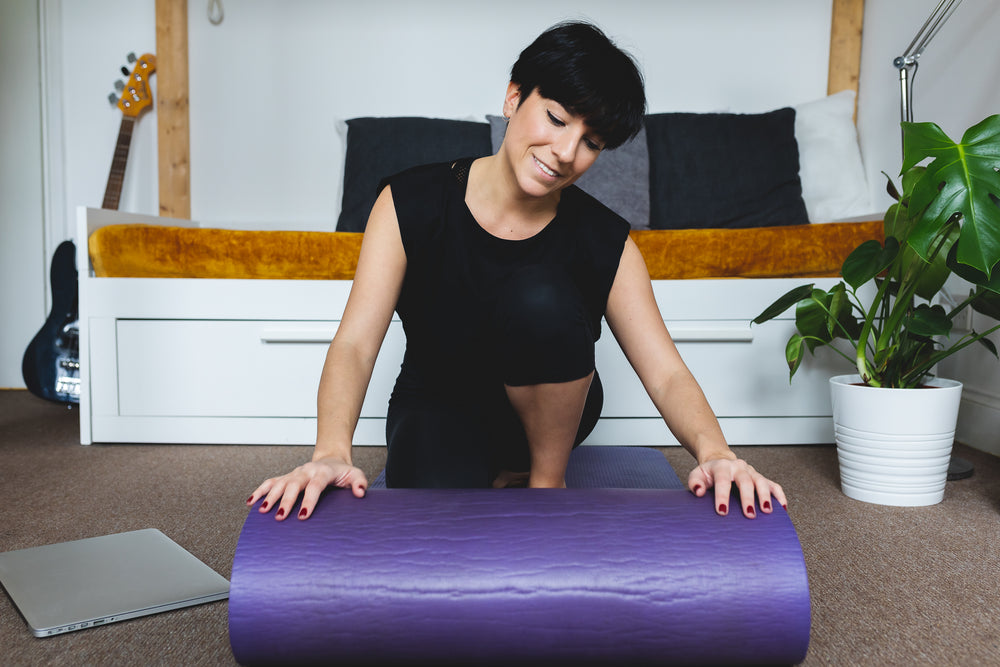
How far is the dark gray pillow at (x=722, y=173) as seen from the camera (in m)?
2.44

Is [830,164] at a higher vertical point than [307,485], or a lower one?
higher

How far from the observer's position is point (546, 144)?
0.99 metres

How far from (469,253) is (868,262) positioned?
84 centimetres

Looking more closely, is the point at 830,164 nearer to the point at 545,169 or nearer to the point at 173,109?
the point at 545,169

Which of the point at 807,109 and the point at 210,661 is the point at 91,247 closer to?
the point at 210,661

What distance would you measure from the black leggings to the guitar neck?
1.95 meters

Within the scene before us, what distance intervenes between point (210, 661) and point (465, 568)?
376 millimetres

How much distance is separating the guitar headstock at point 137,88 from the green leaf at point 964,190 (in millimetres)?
2499

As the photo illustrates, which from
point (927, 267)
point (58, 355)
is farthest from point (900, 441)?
point (58, 355)

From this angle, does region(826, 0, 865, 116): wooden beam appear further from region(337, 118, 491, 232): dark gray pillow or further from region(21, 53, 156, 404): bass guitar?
region(21, 53, 156, 404): bass guitar

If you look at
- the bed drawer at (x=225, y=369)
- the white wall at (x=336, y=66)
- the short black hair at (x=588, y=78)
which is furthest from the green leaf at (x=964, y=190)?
the white wall at (x=336, y=66)

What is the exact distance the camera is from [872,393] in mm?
1544

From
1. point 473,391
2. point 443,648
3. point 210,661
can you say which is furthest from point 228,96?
point 443,648

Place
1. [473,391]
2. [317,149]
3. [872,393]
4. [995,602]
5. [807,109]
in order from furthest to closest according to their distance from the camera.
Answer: [317,149]
[807,109]
[872,393]
[473,391]
[995,602]
